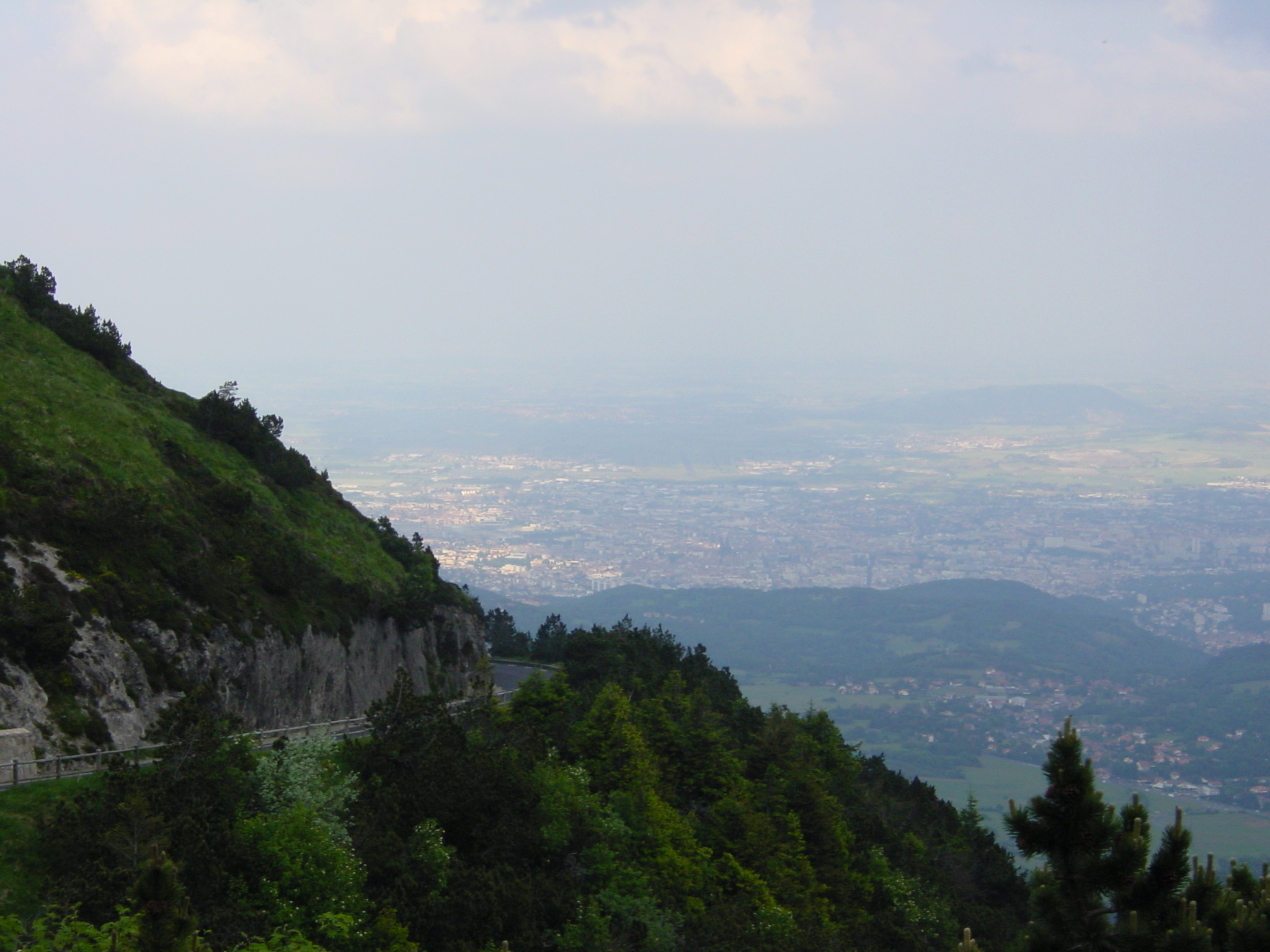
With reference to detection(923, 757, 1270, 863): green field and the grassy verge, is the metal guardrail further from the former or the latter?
detection(923, 757, 1270, 863): green field

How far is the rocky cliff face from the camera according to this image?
24.0 m

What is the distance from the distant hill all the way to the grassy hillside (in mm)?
119325

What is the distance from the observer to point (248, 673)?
30.5 metres

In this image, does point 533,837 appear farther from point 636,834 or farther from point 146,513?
point 146,513

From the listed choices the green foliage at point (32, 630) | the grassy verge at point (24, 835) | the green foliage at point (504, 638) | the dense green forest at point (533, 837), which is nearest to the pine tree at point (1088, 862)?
the dense green forest at point (533, 837)

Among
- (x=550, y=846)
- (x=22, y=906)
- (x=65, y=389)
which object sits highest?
(x=65, y=389)

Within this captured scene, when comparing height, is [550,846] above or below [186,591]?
below

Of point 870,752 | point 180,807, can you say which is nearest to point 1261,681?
point 870,752

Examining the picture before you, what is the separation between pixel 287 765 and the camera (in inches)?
899

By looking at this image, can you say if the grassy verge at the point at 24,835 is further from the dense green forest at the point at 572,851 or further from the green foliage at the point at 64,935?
the green foliage at the point at 64,935

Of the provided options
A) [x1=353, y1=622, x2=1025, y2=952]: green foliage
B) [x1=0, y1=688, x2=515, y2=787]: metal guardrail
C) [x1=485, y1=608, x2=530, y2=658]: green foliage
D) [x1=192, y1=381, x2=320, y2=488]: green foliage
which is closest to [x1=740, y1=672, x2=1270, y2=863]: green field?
[x1=485, y1=608, x2=530, y2=658]: green foliage

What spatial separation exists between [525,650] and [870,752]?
88.2 metres

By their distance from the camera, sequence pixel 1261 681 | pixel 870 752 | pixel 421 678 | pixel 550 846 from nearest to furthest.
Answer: pixel 550 846 → pixel 421 678 → pixel 870 752 → pixel 1261 681

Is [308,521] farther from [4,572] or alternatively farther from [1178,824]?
[1178,824]
